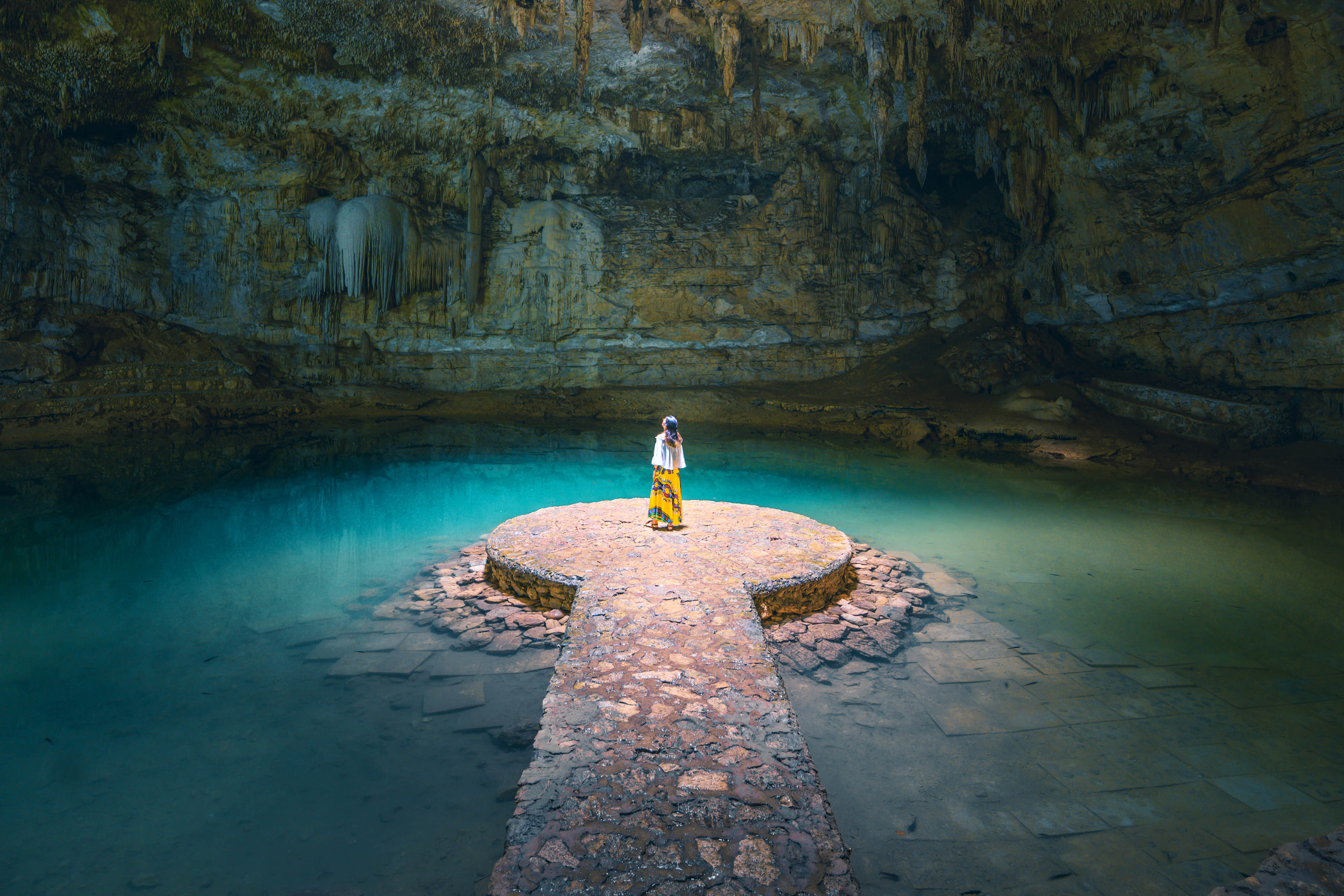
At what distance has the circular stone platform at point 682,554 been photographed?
Result: 540cm

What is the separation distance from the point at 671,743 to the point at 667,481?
3681 millimetres

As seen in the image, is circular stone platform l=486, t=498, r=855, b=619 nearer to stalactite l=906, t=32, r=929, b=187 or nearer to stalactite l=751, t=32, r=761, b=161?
stalactite l=906, t=32, r=929, b=187

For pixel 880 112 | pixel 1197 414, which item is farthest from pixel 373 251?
pixel 1197 414

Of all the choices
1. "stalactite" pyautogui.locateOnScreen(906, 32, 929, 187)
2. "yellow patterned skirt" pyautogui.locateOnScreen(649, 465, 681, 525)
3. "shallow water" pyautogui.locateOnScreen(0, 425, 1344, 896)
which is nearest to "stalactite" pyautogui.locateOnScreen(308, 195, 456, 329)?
"shallow water" pyautogui.locateOnScreen(0, 425, 1344, 896)

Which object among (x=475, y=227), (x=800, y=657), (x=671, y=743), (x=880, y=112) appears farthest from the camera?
(x=475, y=227)

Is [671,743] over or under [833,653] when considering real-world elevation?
over

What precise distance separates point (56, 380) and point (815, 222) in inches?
799

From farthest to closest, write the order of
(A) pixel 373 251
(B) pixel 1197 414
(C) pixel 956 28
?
(A) pixel 373 251
(B) pixel 1197 414
(C) pixel 956 28

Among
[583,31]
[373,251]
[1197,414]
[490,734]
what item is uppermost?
[583,31]

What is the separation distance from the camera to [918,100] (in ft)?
43.2

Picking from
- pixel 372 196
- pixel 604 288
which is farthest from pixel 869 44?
pixel 372 196

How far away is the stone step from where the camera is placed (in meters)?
12.7

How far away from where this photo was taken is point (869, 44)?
12664 mm

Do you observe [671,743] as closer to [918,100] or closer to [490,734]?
[490,734]
